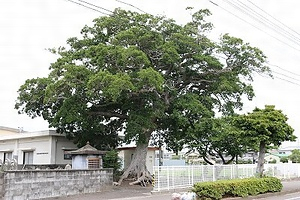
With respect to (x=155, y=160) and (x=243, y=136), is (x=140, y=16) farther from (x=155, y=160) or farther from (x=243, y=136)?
(x=155, y=160)

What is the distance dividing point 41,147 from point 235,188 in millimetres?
19133

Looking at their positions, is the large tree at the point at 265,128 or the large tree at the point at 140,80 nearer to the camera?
the large tree at the point at 265,128

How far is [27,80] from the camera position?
2448 cm

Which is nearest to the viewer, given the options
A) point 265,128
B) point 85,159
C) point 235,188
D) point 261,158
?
point 235,188

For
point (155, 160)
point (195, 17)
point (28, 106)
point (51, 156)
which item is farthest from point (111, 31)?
point (155, 160)

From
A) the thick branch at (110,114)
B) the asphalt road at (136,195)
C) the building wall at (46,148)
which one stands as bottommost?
the asphalt road at (136,195)

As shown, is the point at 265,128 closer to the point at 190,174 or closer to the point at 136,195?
the point at 190,174

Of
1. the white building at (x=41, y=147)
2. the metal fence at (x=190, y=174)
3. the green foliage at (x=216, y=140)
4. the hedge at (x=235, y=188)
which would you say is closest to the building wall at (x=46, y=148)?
the white building at (x=41, y=147)

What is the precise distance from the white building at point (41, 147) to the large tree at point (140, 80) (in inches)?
124

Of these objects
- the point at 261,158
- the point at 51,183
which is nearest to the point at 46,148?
the point at 51,183

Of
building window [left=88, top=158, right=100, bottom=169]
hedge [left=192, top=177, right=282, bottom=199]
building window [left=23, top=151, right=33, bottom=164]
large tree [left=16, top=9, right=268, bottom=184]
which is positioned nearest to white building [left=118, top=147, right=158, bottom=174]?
large tree [left=16, top=9, right=268, bottom=184]

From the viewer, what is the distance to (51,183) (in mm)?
17453

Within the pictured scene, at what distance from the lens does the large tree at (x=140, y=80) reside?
2127 cm

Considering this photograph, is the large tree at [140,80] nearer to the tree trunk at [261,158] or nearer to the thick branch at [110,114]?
the thick branch at [110,114]
